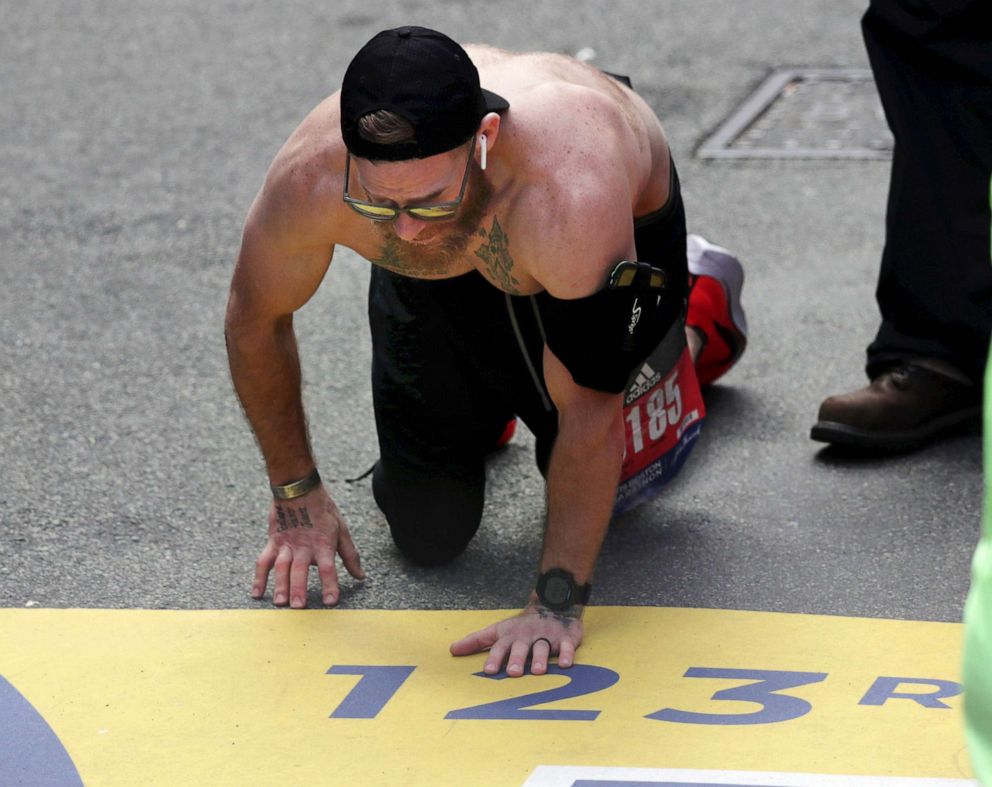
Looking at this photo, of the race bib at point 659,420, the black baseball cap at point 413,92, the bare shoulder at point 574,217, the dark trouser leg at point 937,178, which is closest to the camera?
the black baseball cap at point 413,92

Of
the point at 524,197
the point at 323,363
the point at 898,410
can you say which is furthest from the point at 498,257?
the point at 323,363

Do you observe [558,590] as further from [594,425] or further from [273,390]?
[273,390]

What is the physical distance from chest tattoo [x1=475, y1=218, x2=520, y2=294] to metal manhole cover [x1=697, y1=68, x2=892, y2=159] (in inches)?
110

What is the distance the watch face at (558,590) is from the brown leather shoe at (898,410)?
38.1 inches

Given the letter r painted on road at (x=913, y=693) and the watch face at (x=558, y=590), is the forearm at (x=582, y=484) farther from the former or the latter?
the letter r painted on road at (x=913, y=693)

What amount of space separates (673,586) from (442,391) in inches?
24.2

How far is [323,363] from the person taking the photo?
4.05 meters

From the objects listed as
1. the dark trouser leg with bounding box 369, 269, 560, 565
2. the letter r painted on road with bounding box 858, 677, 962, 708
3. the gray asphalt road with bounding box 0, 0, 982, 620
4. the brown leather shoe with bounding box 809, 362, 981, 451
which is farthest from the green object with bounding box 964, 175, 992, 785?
the brown leather shoe with bounding box 809, 362, 981, 451

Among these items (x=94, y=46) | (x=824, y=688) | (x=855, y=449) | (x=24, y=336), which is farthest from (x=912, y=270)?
(x=94, y=46)

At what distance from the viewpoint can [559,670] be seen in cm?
271

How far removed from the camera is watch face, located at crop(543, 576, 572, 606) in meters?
2.75

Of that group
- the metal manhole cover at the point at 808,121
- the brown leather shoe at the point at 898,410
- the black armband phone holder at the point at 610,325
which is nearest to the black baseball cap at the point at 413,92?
the black armband phone holder at the point at 610,325

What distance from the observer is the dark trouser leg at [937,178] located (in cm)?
339

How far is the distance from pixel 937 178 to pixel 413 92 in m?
1.62
